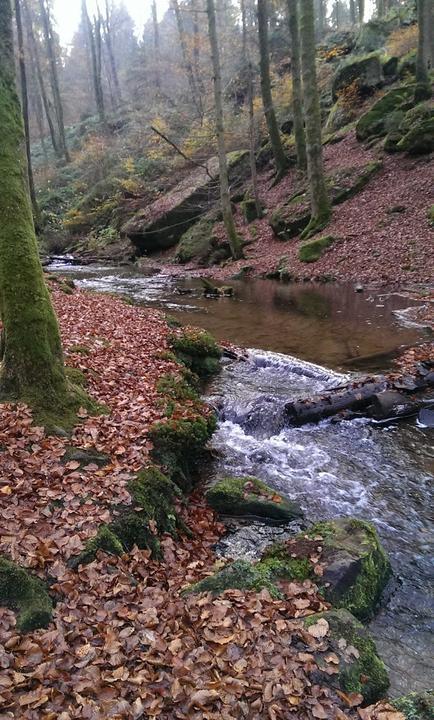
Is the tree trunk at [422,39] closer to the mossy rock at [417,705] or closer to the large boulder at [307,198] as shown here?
the large boulder at [307,198]

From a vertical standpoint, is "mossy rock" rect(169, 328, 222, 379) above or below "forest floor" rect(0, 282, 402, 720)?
below

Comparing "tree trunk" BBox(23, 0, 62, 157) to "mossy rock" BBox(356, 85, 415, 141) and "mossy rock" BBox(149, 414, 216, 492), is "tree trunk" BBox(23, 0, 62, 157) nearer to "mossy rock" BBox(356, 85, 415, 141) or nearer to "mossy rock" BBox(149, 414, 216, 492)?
"mossy rock" BBox(356, 85, 415, 141)

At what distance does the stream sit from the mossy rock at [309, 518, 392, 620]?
198 mm

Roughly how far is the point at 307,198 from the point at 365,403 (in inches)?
637

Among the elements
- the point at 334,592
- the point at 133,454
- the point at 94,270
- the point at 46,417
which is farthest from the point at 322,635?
the point at 94,270

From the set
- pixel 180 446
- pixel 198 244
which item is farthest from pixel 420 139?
pixel 180 446

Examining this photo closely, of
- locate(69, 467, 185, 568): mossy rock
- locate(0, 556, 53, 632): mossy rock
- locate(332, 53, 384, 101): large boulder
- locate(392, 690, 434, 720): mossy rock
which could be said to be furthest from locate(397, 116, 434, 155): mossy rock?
locate(0, 556, 53, 632): mossy rock

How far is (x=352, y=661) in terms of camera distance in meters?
3.48

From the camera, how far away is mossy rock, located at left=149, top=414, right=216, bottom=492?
6273mm

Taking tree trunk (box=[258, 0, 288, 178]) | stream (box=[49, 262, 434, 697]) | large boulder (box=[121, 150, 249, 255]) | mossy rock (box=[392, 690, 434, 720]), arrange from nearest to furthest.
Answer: mossy rock (box=[392, 690, 434, 720])
stream (box=[49, 262, 434, 697])
tree trunk (box=[258, 0, 288, 178])
large boulder (box=[121, 150, 249, 255])

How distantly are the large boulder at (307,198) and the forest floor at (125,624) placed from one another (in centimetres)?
1749

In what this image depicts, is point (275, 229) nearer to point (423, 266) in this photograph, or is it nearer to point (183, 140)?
point (423, 266)

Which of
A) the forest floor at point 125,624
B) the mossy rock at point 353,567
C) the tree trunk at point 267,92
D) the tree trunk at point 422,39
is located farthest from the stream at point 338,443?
the tree trunk at point 267,92

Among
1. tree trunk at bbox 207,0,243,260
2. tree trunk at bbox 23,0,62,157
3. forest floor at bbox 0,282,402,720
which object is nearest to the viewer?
forest floor at bbox 0,282,402,720
